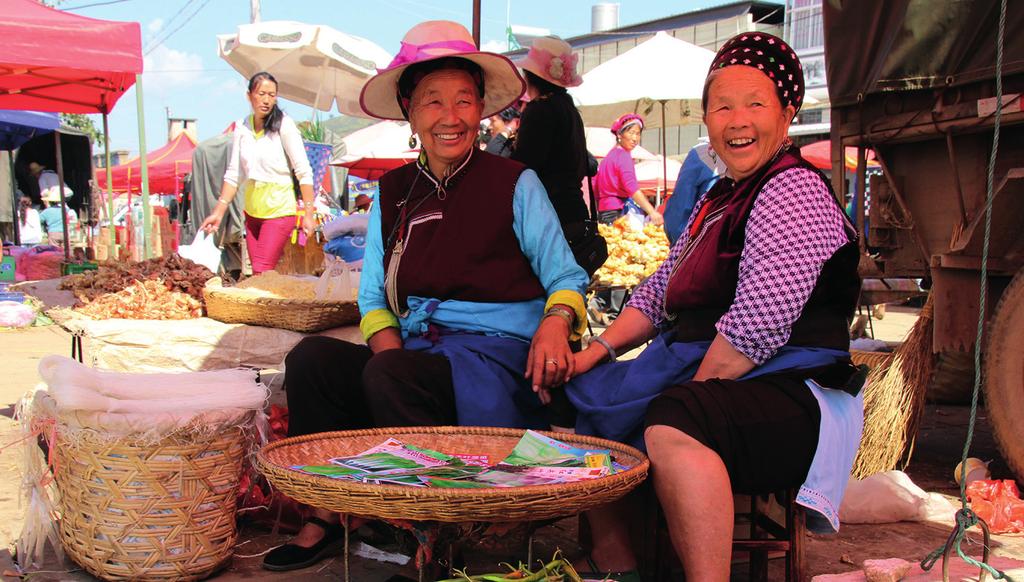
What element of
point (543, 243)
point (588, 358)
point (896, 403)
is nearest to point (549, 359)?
point (588, 358)

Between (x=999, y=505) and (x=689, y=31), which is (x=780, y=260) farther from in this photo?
(x=689, y=31)

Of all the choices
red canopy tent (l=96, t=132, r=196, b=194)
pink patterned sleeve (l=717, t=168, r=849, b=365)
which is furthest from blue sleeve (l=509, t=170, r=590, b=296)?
red canopy tent (l=96, t=132, r=196, b=194)

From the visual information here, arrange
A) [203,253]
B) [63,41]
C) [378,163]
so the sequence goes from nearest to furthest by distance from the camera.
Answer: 1. [63,41]
2. [203,253]
3. [378,163]

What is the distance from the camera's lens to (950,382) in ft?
18.2

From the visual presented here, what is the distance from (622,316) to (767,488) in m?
0.73

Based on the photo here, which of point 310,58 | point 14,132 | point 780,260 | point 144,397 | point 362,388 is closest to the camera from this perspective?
point 780,260

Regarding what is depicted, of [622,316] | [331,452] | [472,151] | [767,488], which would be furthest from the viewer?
[472,151]

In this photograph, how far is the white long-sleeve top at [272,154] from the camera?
5.33m

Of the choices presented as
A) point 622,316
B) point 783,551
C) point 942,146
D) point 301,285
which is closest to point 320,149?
point 301,285

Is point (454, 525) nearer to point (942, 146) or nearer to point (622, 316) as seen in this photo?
point (622, 316)

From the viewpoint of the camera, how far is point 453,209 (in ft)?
8.80

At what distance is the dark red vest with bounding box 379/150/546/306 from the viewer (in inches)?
104

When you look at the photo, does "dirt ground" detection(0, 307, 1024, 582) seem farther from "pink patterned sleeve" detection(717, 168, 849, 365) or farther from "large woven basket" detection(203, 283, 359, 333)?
"large woven basket" detection(203, 283, 359, 333)

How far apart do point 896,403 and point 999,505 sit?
658 mm
